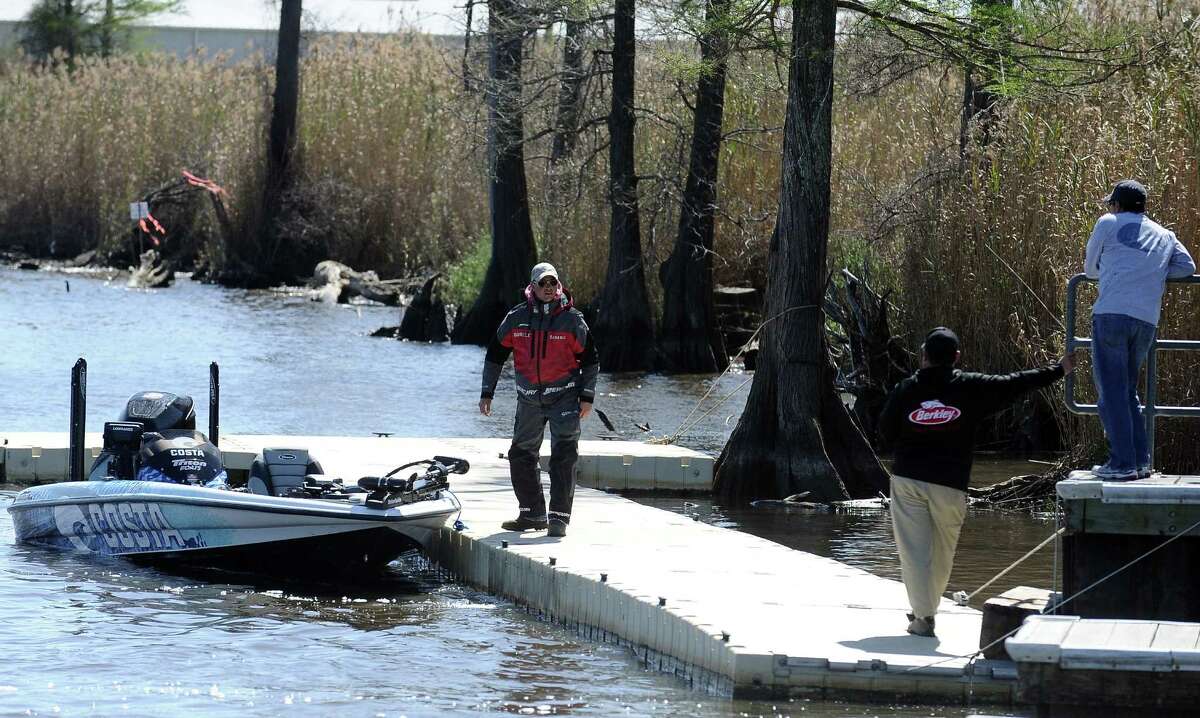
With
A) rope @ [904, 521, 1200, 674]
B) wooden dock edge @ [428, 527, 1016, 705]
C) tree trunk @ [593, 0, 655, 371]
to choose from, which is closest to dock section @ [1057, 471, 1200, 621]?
rope @ [904, 521, 1200, 674]

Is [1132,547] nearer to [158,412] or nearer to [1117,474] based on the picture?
[1117,474]

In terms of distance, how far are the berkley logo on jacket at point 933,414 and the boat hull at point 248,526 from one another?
3847 millimetres

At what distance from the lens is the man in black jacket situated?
28.5 ft

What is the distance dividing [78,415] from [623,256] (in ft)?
44.8

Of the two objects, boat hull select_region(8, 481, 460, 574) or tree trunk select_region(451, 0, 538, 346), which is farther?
tree trunk select_region(451, 0, 538, 346)

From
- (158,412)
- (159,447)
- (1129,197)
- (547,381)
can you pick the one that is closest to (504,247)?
(158,412)

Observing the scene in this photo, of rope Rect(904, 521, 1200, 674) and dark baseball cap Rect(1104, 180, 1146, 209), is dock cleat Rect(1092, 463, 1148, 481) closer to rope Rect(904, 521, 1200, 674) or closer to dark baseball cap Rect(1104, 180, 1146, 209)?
rope Rect(904, 521, 1200, 674)

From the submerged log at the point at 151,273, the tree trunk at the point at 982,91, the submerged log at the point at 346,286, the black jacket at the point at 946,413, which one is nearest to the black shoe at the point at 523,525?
the black jacket at the point at 946,413

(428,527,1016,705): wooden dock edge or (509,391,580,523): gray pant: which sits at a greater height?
(509,391,580,523): gray pant

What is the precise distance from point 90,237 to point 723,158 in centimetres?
2299

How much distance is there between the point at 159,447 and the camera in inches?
482

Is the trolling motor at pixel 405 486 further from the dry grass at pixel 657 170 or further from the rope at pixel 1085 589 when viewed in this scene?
the dry grass at pixel 657 170

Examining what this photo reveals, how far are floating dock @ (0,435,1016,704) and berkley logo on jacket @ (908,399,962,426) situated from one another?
1.09m

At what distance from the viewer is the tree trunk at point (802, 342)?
14.8 m
